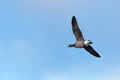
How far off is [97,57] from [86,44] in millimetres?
6119

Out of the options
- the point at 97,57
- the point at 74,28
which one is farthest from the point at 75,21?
the point at 97,57

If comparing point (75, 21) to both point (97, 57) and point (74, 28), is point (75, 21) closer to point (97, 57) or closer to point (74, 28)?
point (74, 28)

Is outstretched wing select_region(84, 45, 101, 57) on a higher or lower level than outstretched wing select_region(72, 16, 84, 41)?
lower

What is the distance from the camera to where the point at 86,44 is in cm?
10544

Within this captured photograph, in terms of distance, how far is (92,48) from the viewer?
110375mm

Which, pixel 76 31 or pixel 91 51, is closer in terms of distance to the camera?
pixel 76 31

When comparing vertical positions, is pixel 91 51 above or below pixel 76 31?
below

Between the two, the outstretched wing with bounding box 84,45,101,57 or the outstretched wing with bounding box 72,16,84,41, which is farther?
the outstretched wing with bounding box 84,45,101,57

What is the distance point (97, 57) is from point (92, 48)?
1834 millimetres

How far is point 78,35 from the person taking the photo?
107125 mm

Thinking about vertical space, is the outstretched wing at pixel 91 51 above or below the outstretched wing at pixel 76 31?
below

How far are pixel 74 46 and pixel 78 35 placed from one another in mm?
2905

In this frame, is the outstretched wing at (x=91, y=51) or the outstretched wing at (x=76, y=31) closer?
the outstretched wing at (x=76, y=31)

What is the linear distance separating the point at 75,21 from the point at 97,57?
8.11 m
